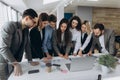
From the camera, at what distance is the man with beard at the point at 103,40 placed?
2677 mm

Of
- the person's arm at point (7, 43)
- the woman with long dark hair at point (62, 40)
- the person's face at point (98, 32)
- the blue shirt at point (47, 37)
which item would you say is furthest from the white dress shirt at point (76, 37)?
the person's arm at point (7, 43)

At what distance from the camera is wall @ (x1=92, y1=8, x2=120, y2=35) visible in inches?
360

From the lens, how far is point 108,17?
9328mm

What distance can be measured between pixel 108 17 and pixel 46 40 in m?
7.39

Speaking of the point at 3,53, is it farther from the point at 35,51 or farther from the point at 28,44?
the point at 35,51

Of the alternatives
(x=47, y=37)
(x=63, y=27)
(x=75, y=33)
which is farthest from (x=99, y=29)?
(x=47, y=37)

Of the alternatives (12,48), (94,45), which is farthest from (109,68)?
(12,48)

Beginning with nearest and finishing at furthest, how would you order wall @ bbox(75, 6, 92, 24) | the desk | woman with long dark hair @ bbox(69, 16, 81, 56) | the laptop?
the desk < the laptop < woman with long dark hair @ bbox(69, 16, 81, 56) < wall @ bbox(75, 6, 92, 24)

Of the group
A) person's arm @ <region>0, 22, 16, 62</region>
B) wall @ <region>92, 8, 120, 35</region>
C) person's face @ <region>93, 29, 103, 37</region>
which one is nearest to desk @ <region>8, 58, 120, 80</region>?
person's arm @ <region>0, 22, 16, 62</region>

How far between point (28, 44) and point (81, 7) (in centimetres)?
702

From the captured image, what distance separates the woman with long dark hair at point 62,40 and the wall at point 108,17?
6.55 m

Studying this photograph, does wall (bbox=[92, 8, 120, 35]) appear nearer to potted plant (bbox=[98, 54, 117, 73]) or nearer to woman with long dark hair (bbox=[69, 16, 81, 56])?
woman with long dark hair (bbox=[69, 16, 81, 56])

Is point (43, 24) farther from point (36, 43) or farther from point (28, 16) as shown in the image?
point (28, 16)

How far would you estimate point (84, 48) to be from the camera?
9.53 ft
